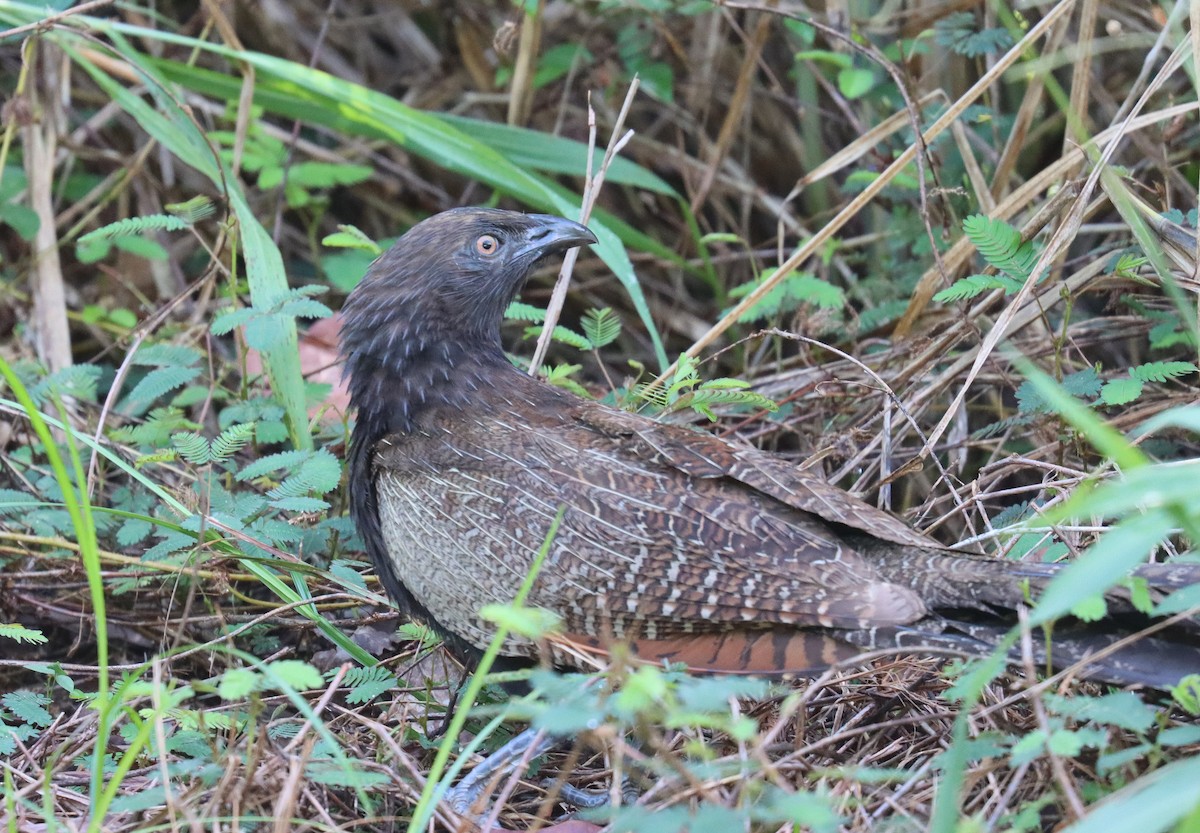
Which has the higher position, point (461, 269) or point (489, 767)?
point (461, 269)

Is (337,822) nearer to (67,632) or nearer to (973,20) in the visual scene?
(67,632)

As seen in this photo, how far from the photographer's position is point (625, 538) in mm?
3055

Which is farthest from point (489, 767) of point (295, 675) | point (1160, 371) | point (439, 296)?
point (1160, 371)

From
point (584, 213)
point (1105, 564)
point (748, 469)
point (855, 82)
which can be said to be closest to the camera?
point (1105, 564)

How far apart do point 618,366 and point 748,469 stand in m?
2.81

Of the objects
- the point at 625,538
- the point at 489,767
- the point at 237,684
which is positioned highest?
the point at 237,684

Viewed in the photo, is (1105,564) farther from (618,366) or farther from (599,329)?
(618,366)

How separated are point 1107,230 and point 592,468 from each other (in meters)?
2.54

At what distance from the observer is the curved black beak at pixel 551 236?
12.9 ft

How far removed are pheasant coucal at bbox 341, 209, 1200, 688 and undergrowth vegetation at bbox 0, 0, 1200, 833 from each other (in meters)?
0.14

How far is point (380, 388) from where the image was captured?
3.69 m

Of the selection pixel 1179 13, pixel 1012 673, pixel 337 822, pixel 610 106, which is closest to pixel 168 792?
pixel 337 822

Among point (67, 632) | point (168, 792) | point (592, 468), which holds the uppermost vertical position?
point (592, 468)

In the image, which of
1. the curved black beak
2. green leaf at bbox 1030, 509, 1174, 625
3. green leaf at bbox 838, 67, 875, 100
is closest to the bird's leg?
green leaf at bbox 1030, 509, 1174, 625
